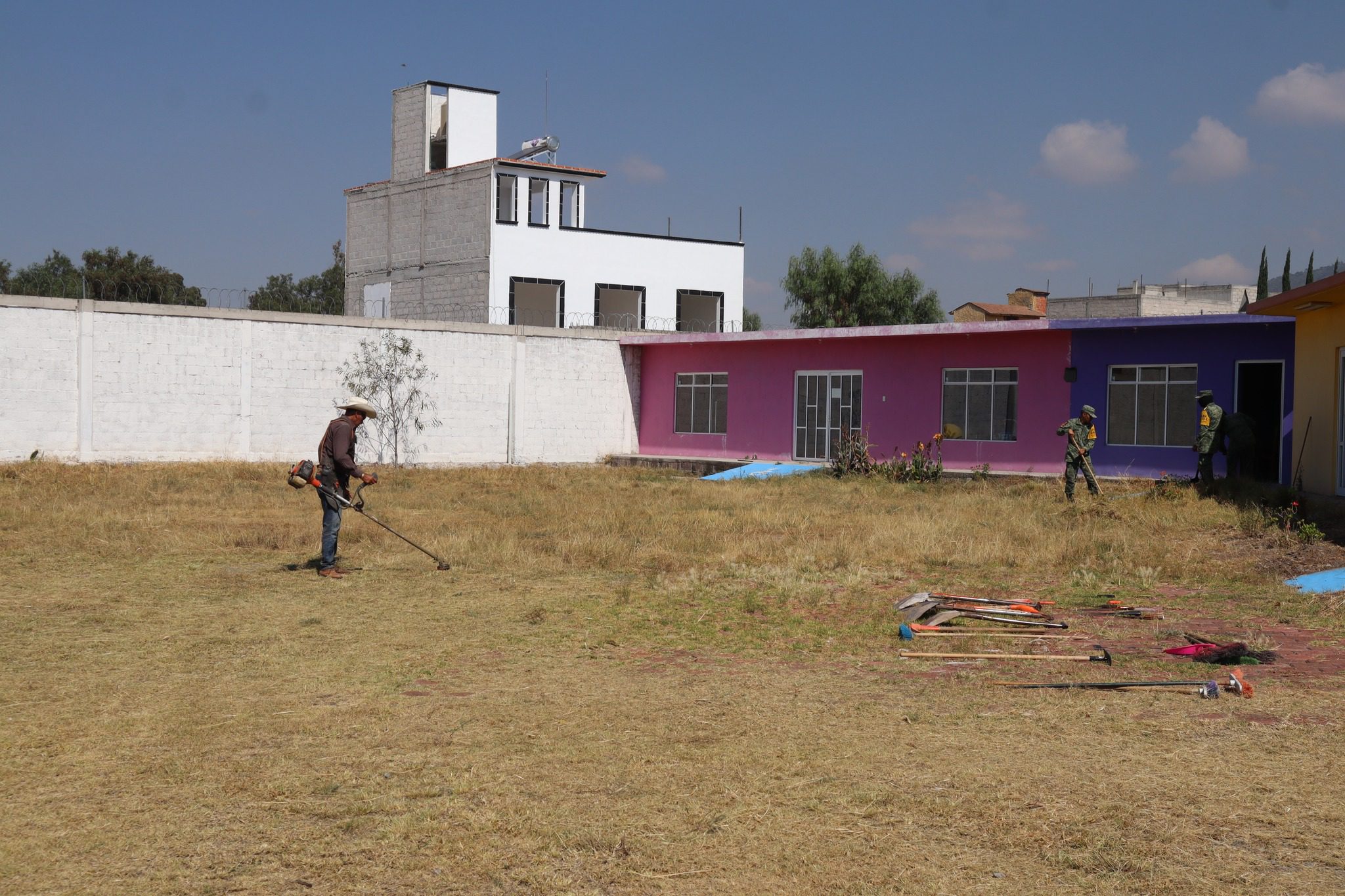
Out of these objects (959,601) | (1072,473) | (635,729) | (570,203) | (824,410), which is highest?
(570,203)

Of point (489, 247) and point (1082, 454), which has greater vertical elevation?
point (489, 247)

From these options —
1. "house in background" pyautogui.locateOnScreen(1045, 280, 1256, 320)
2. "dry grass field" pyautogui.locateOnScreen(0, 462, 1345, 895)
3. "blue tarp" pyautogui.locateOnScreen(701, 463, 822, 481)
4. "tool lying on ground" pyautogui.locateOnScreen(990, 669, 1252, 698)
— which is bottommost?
"dry grass field" pyautogui.locateOnScreen(0, 462, 1345, 895)

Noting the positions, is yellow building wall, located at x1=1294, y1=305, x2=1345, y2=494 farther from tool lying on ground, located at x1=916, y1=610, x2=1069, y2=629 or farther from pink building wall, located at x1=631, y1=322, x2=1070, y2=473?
tool lying on ground, located at x1=916, y1=610, x2=1069, y2=629

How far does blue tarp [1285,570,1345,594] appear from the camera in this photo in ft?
36.0

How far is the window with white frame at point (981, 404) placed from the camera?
2367 cm

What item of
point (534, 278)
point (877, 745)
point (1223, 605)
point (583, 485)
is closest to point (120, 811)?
point (877, 745)

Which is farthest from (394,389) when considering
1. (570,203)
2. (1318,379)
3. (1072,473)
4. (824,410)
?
(1318,379)

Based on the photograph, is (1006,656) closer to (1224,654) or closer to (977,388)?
(1224,654)

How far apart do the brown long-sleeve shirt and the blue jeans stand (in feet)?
0.77

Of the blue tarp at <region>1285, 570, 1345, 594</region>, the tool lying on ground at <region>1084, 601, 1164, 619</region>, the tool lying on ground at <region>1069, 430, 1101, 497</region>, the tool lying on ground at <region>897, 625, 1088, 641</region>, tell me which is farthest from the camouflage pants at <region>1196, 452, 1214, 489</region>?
the tool lying on ground at <region>897, 625, 1088, 641</region>

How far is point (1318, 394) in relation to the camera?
1747cm

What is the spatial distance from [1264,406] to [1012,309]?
A: 41.9 meters

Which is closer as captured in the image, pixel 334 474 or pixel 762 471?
pixel 334 474

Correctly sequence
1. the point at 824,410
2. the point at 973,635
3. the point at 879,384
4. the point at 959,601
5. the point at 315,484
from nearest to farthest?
1. the point at 973,635
2. the point at 959,601
3. the point at 315,484
4. the point at 879,384
5. the point at 824,410
